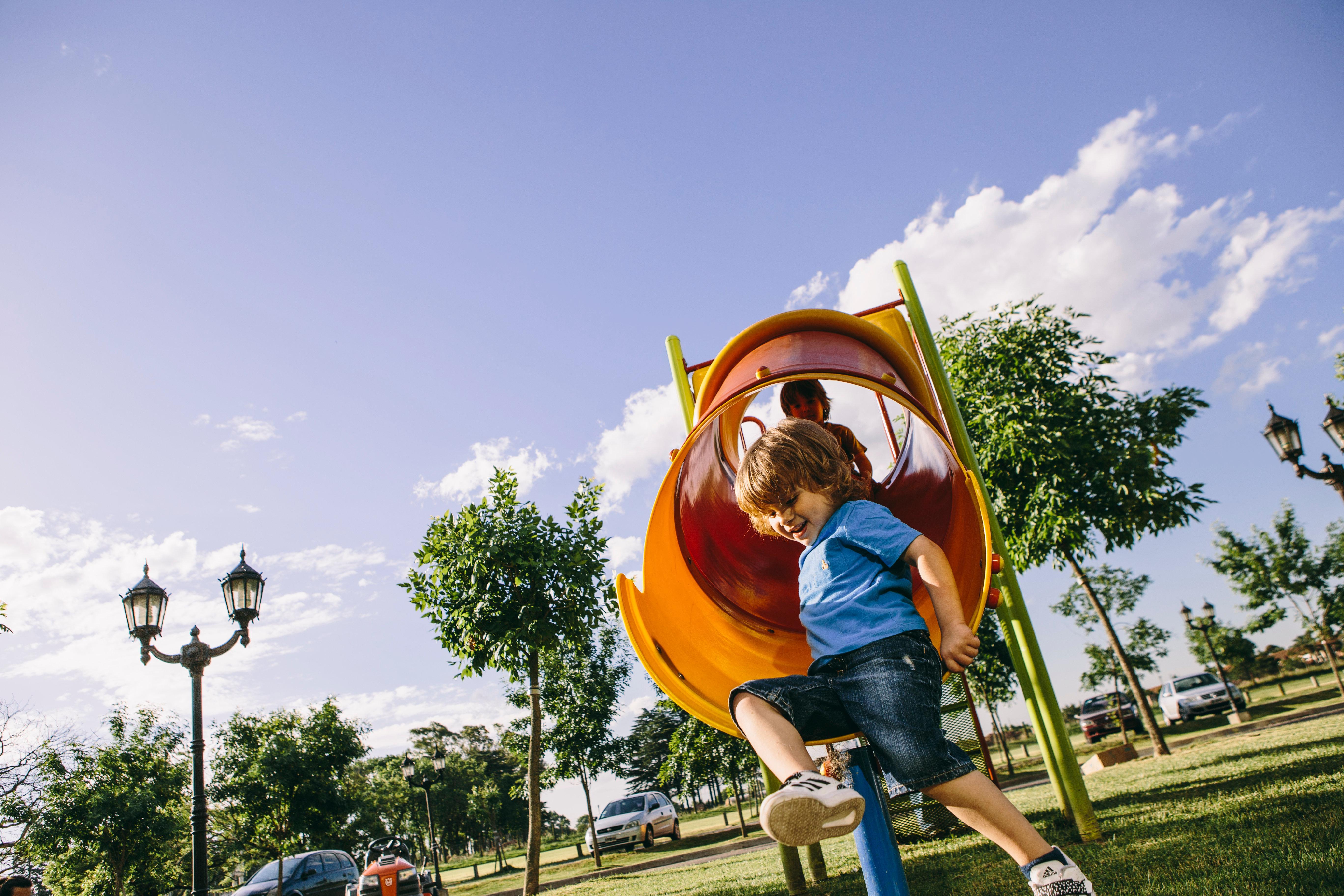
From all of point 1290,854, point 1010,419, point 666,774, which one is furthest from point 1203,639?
point 1290,854

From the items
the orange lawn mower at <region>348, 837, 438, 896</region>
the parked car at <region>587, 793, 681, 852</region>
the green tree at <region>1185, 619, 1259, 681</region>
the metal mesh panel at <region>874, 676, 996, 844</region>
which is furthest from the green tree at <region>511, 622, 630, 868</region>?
the green tree at <region>1185, 619, 1259, 681</region>

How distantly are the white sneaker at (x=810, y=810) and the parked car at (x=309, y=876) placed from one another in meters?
16.0

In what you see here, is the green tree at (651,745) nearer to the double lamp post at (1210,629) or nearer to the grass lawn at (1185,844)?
the double lamp post at (1210,629)

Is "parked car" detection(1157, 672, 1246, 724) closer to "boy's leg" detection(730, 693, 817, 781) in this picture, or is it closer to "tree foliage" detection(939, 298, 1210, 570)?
"tree foliage" detection(939, 298, 1210, 570)

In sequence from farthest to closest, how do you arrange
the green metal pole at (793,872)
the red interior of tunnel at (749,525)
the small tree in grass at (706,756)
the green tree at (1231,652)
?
the green tree at (1231,652), the small tree in grass at (706,756), the green metal pole at (793,872), the red interior of tunnel at (749,525)

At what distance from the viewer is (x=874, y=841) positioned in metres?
1.88

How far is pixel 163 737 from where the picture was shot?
86.4ft

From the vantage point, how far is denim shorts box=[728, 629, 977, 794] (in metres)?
1.70

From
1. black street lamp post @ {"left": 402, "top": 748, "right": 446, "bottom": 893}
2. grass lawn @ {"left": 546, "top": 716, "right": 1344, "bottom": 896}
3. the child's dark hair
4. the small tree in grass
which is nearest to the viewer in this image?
grass lawn @ {"left": 546, "top": 716, "right": 1344, "bottom": 896}

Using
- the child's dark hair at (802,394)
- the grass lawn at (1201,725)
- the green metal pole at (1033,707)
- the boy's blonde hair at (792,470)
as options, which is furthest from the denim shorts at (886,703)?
the grass lawn at (1201,725)

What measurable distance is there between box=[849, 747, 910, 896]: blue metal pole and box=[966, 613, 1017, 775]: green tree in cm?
1352

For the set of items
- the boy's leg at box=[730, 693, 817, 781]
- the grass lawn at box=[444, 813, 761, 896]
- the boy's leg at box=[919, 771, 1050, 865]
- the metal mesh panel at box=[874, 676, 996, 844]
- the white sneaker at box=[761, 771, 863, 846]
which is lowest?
the grass lawn at box=[444, 813, 761, 896]

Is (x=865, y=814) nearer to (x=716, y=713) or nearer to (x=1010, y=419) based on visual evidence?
(x=716, y=713)

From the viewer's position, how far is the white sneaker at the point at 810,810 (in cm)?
152
